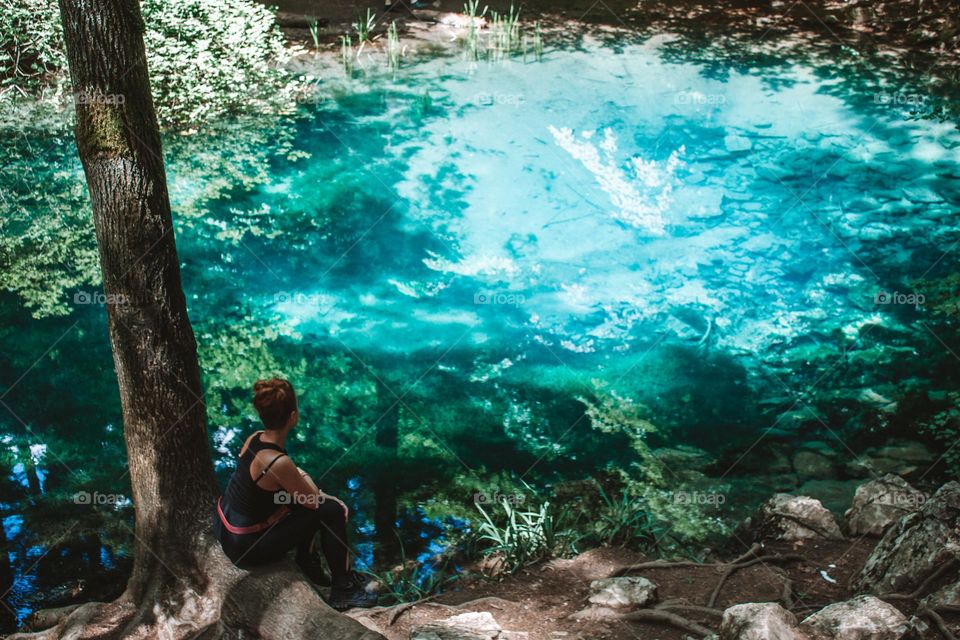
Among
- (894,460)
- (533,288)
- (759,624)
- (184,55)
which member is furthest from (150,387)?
(184,55)

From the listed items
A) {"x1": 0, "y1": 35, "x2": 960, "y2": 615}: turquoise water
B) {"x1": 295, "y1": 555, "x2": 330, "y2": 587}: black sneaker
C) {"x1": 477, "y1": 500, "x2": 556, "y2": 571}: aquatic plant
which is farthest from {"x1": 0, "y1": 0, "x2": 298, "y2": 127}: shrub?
{"x1": 295, "y1": 555, "x2": 330, "y2": 587}: black sneaker

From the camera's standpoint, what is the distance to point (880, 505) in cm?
436

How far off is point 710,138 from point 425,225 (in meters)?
3.92

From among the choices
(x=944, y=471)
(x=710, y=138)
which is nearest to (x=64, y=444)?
(x=944, y=471)

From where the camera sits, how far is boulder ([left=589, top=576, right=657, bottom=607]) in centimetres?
366

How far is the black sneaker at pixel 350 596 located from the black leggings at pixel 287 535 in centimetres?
27

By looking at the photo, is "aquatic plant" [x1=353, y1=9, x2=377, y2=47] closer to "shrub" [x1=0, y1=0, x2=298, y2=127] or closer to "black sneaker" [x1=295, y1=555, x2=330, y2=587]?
"shrub" [x1=0, y1=0, x2=298, y2=127]

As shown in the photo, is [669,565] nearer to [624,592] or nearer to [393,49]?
[624,592]

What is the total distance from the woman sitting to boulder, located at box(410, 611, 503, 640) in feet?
1.82

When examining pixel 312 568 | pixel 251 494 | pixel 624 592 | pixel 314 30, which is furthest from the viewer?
pixel 314 30

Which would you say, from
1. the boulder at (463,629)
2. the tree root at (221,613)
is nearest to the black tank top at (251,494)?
the tree root at (221,613)

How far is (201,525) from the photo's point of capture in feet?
11.2

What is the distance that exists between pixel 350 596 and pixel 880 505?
9.29 ft

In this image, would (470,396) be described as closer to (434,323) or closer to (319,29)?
(434,323)
